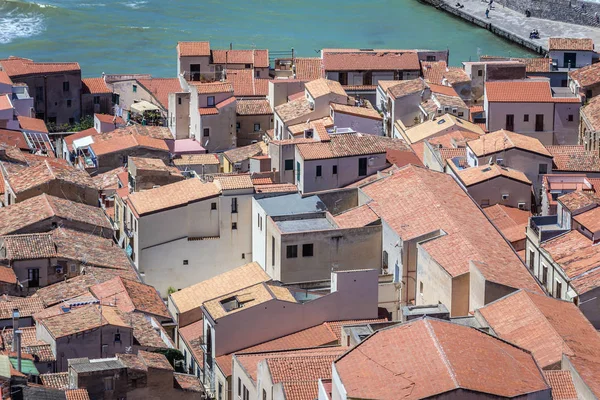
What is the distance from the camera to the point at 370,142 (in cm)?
3938

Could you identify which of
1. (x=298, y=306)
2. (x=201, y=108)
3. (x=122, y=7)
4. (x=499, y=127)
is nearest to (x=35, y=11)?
(x=122, y=7)

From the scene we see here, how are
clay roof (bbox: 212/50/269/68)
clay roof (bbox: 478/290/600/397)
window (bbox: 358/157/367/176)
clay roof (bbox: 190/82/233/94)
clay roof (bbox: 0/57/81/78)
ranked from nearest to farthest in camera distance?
1. clay roof (bbox: 478/290/600/397)
2. window (bbox: 358/157/367/176)
3. clay roof (bbox: 190/82/233/94)
4. clay roof (bbox: 0/57/81/78)
5. clay roof (bbox: 212/50/269/68)

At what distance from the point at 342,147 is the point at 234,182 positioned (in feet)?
10.4

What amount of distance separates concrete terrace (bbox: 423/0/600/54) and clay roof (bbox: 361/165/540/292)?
27863 millimetres

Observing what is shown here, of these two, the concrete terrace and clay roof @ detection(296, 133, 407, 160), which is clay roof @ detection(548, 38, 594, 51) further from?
clay roof @ detection(296, 133, 407, 160)

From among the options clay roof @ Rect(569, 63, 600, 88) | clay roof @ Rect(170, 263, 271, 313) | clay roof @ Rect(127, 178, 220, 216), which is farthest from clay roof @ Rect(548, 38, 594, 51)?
clay roof @ Rect(170, 263, 271, 313)

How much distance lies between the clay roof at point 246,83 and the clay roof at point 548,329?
1919 cm

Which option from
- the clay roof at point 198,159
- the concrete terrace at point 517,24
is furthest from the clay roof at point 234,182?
the concrete terrace at point 517,24

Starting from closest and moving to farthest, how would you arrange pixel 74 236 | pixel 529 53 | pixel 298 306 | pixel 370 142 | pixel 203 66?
pixel 298 306, pixel 74 236, pixel 370 142, pixel 203 66, pixel 529 53

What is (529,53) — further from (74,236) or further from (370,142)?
(74,236)

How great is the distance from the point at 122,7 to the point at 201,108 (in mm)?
28850

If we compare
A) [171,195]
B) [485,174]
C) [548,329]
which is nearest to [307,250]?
[171,195]

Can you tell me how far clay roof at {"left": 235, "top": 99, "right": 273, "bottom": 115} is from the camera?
46344 millimetres

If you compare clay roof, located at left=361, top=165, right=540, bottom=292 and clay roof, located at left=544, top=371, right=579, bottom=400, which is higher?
clay roof, located at left=361, top=165, right=540, bottom=292
